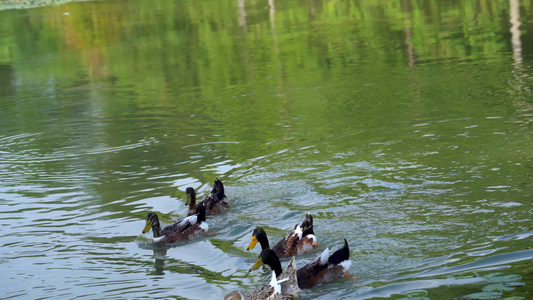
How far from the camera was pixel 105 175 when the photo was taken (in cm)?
1246

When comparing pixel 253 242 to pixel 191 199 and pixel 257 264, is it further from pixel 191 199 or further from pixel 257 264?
pixel 191 199

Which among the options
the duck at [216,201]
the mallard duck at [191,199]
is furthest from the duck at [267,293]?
the mallard duck at [191,199]

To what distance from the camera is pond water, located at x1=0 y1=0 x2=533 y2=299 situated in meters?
8.34

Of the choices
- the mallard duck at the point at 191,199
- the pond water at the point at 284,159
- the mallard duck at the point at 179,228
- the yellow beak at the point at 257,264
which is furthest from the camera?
the mallard duck at the point at 191,199

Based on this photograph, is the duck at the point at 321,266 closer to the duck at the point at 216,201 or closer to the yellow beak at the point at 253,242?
the yellow beak at the point at 253,242

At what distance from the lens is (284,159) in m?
12.3

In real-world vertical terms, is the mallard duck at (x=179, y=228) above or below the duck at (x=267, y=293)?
above

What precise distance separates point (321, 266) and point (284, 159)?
4.44 metres

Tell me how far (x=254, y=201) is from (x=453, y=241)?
10.2ft

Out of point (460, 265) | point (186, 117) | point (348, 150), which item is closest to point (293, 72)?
point (186, 117)

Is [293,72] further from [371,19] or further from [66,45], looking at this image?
[66,45]

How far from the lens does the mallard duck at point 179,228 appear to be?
31.3 ft

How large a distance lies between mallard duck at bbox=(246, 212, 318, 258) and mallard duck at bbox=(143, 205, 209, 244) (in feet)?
3.78

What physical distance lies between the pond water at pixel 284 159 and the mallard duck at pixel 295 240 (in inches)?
8.1
